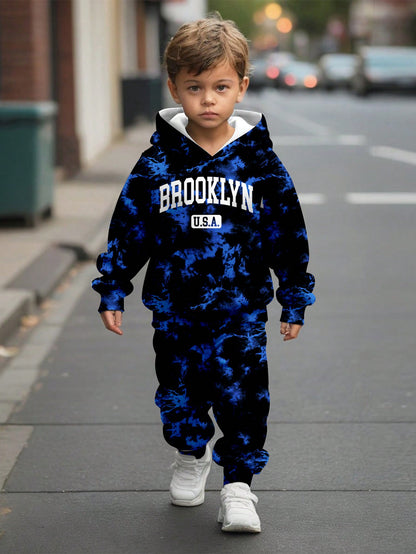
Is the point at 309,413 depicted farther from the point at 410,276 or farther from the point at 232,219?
the point at 410,276

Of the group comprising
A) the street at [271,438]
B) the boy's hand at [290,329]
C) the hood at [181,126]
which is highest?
the hood at [181,126]

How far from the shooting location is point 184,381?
4027mm

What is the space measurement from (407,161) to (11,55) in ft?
23.0

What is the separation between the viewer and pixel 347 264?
387 inches

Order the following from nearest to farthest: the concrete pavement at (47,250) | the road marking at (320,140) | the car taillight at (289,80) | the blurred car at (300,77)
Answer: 1. the concrete pavement at (47,250)
2. the road marking at (320,140)
3. the car taillight at (289,80)
4. the blurred car at (300,77)

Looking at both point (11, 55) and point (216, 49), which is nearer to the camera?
point (216, 49)

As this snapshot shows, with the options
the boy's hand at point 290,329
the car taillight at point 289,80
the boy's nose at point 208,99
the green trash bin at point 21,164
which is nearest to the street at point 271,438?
the boy's hand at point 290,329

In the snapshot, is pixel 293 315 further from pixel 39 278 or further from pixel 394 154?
pixel 394 154

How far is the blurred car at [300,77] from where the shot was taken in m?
64.3

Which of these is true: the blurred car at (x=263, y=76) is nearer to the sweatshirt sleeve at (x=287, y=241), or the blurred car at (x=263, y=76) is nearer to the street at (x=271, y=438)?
the street at (x=271, y=438)

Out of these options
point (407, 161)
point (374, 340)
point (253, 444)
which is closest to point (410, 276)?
point (374, 340)

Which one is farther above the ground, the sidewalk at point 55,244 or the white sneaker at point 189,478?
the white sneaker at point 189,478

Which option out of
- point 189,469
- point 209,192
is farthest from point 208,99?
point 189,469

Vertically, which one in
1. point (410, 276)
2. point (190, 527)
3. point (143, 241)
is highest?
point (143, 241)
